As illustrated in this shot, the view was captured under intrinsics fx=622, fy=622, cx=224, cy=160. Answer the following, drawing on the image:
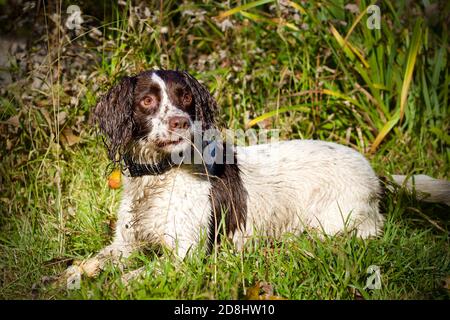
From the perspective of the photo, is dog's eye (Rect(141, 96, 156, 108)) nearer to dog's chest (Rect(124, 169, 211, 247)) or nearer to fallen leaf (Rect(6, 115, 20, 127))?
dog's chest (Rect(124, 169, 211, 247))

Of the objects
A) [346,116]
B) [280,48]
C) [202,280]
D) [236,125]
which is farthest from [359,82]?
[202,280]

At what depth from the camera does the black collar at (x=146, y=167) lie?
12.2ft

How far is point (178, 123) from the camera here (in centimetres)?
342

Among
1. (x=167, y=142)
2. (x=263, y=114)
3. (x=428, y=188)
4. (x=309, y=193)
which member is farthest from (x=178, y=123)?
(x=428, y=188)

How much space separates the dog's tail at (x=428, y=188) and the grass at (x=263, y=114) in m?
0.08

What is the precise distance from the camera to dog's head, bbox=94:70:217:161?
351cm

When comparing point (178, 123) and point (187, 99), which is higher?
point (187, 99)

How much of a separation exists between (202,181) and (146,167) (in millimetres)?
349

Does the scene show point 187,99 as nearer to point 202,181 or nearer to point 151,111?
point 151,111

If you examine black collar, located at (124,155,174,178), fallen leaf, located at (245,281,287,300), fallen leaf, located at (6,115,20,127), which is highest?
fallen leaf, located at (6,115,20,127)

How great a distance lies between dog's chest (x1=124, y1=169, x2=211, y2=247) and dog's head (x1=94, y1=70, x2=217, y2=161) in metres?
0.20

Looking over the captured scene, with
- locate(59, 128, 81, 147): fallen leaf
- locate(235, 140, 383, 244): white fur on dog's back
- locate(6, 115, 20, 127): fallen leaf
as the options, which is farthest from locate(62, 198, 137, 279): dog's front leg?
locate(6, 115, 20, 127): fallen leaf

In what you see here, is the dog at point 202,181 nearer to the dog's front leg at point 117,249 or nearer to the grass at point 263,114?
the dog's front leg at point 117,249

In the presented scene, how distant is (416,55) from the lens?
5.07 m
